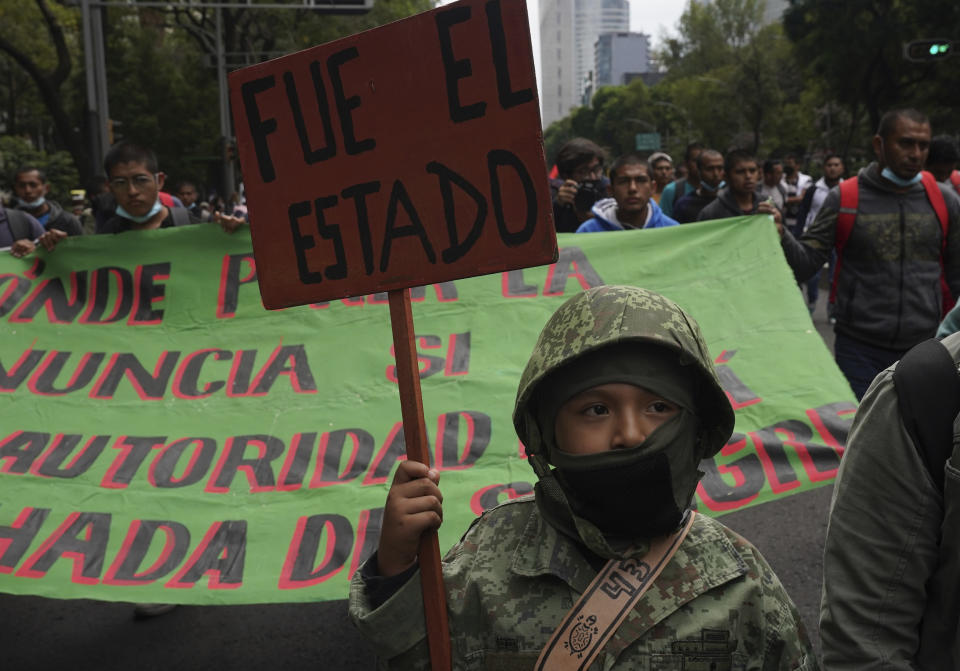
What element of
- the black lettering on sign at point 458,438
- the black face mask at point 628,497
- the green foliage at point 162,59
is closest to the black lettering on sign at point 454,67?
the black face mask at point 628,497

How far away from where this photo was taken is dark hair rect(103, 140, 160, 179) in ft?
16.2

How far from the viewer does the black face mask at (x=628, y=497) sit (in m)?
1.68

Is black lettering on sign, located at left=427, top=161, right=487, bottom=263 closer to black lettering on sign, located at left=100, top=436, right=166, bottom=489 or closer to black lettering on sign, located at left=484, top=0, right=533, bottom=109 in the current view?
black lettering on sign, located at left=484, top=0, right=533, bottom=109

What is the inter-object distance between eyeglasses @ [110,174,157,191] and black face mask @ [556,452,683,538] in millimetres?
3771

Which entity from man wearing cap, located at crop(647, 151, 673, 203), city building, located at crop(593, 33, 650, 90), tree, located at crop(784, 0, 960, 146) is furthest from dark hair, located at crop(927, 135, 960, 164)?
city building, located at crop(593, 33, 650, 90)

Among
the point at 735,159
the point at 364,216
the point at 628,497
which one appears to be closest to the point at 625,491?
the point at 628,497

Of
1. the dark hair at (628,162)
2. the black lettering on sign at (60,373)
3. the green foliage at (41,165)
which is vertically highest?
the dark hair at (628,162)

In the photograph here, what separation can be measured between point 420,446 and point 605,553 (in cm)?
39

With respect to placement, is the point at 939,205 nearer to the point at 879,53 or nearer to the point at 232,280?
the point at 232,280

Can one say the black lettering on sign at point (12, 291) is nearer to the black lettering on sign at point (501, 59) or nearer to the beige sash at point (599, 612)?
the black lettering on sign at point (501, 59)

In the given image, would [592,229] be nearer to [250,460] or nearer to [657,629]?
[250,460]

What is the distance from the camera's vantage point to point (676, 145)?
221 ft

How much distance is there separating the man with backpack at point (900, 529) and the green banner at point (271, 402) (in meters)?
1.64

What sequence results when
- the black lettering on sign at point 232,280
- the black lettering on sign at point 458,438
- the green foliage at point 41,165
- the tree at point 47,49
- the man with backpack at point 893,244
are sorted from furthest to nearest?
the green foliage at point 41,165, the tree at point 47,49, the black lettering on sign at point 232,280, the man with backpack at point 893,244, the black lettering on sign at point 458,438
